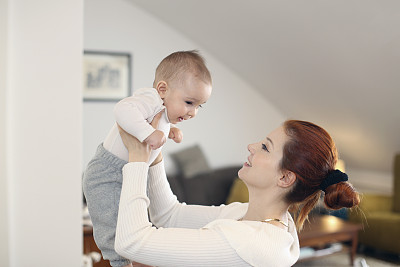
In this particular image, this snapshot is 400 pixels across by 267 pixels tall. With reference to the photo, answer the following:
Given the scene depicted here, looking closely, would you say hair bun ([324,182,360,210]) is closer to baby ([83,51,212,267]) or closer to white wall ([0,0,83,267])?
baby ([83,51,212,267])

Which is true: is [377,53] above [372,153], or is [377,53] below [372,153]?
above

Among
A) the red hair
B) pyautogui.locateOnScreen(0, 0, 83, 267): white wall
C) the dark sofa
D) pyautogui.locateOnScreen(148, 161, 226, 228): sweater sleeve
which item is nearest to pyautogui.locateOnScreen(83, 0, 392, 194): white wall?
the dark sofa

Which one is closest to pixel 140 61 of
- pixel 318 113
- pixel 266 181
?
pixel 318 113

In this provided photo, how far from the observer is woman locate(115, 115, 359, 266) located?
1123 millimetres

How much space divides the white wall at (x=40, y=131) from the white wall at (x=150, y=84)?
227cm

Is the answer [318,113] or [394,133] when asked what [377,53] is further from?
[318,113]

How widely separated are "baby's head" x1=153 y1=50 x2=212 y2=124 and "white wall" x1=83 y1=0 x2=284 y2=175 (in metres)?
2.85

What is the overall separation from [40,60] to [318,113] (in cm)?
339

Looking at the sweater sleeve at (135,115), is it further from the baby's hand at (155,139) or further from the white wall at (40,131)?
the white wall at (40,131)

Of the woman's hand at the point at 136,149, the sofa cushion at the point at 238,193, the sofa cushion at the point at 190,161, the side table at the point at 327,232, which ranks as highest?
the woman's hand at the point at 136,149

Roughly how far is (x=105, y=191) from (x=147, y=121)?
0.70 feet

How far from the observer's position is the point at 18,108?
167 centimetres

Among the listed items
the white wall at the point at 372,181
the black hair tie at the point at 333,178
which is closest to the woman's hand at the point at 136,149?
the black hair tie at the point at 333,178

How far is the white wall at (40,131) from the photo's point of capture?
165 cm
